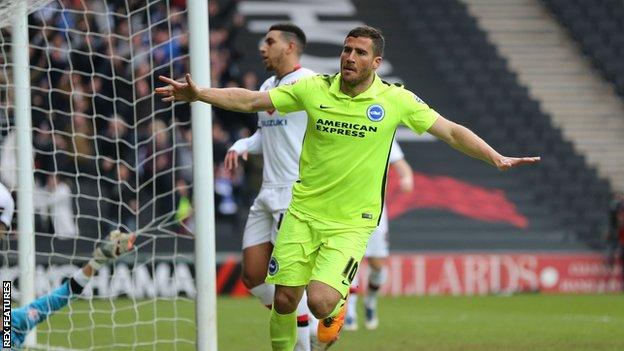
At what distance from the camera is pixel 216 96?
7402mm

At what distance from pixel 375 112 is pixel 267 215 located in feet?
5.30

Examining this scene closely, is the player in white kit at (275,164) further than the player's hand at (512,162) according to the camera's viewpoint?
Yes

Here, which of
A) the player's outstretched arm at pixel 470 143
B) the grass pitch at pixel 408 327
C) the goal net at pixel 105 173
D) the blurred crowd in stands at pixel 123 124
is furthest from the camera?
the blurred crowd in stands at pixel 123 124

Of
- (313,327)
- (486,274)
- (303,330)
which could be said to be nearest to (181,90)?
(303,330)

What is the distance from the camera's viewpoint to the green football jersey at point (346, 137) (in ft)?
25.1

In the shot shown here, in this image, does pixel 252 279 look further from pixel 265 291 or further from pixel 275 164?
pixel 275 164

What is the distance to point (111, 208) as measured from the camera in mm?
19234

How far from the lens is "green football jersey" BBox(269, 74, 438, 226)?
7.65 meters

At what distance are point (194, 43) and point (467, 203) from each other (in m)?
15.1

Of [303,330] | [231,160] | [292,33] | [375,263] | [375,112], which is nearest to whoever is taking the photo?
[375,112]

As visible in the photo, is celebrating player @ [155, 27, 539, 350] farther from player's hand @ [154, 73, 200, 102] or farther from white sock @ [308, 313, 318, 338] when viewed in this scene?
white sock @ [308, 313, 318, 338]

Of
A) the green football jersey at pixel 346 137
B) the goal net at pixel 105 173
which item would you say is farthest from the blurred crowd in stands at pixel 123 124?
the green football jersey at pixel 346 137

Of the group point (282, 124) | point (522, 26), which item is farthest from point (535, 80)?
point (282, 124)

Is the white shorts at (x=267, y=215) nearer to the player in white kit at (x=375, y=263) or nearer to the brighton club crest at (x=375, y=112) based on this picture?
the brighton club crest at (x=375, y=112)
